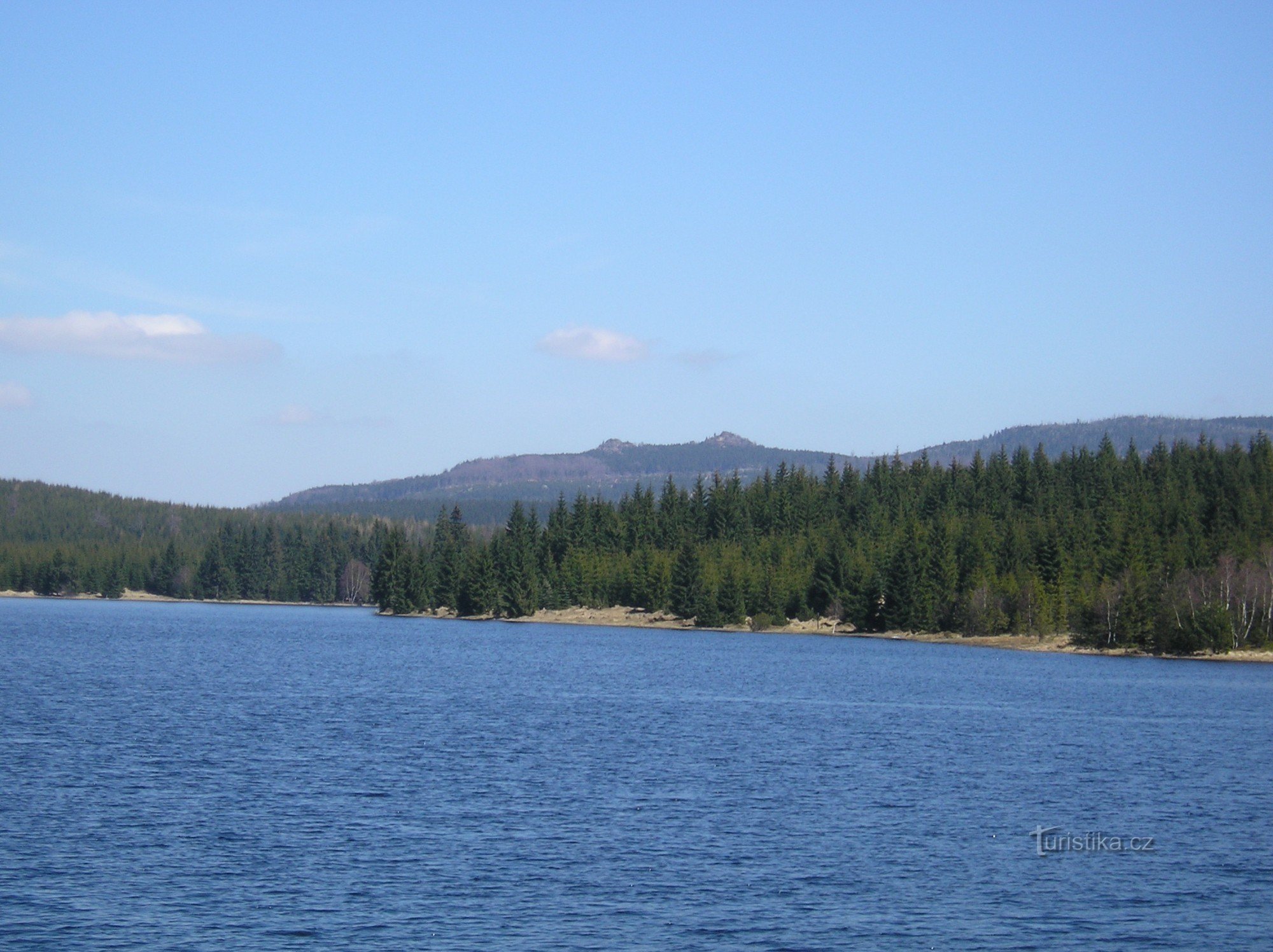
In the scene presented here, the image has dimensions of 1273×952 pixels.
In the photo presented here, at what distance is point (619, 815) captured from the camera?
141 ft

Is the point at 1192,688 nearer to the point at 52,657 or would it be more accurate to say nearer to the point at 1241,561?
the point at 1241,561

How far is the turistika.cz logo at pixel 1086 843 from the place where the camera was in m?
39.2

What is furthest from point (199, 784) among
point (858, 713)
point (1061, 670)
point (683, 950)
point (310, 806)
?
point (1061, 670)

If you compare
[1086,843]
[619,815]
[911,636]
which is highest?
[911,636]

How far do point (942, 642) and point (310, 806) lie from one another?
123 metres

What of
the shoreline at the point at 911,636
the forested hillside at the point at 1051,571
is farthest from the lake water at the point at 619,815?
the forested hillside at the point at 1051,571

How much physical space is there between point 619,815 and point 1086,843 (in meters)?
15.2

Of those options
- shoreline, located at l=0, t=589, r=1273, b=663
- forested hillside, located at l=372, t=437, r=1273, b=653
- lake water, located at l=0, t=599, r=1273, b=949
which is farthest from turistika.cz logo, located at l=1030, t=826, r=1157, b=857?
shoreline, located at l=0, t=589, r=1273, b=663

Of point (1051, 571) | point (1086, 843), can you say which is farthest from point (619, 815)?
point (1051, 571)

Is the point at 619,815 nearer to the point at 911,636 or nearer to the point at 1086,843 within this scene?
the point at 1086,843

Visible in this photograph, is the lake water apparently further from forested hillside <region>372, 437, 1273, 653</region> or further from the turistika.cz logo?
forested hillside <region>372, 437, 1273, 653</region>

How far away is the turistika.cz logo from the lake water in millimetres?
541

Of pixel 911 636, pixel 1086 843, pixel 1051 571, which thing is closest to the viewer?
pixel 1086 843

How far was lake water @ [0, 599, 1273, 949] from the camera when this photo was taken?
30.7 metres
